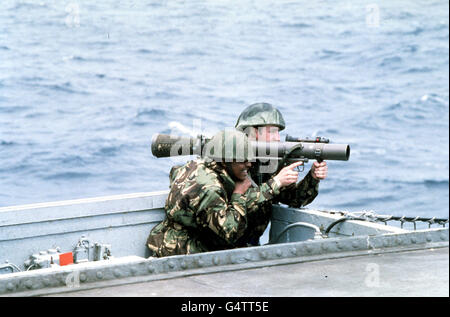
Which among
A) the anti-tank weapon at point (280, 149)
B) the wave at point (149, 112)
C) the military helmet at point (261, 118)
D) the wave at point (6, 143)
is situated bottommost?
the wave at point (6, 143)

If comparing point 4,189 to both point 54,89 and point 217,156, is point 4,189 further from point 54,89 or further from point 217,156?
point 217,156

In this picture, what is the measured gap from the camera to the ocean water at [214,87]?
21.2m

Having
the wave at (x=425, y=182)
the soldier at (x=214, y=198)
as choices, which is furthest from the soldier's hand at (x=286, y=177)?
the wave at (x=425, y=182)

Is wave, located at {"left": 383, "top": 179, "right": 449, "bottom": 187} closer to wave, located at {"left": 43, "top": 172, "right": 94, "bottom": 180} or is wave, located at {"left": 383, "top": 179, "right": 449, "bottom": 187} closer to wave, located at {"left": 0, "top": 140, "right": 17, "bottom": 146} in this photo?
wave, located at {"left": 43, "top": 172, "right": 94, "bottom": 180}

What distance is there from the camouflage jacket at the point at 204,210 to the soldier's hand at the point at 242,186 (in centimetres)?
4

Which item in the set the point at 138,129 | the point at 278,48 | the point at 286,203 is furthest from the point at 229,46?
the point at 286,203

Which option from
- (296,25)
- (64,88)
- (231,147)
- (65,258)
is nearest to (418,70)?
(296,25)

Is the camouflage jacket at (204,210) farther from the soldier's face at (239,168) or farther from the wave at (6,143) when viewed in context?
the wave at (6,143)

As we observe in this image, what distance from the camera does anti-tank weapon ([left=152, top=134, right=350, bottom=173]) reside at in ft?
18.5

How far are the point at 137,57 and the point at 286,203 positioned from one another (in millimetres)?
28383

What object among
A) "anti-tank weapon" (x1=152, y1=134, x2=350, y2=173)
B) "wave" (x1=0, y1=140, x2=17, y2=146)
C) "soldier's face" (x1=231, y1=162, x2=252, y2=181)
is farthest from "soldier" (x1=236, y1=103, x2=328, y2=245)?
"wave" (x1=0, y1=140, x2=17, y2=146)

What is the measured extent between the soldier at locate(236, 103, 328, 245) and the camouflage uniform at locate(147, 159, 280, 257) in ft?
1.03

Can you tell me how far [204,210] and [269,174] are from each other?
93cm

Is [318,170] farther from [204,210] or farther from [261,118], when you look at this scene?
[204,210]
